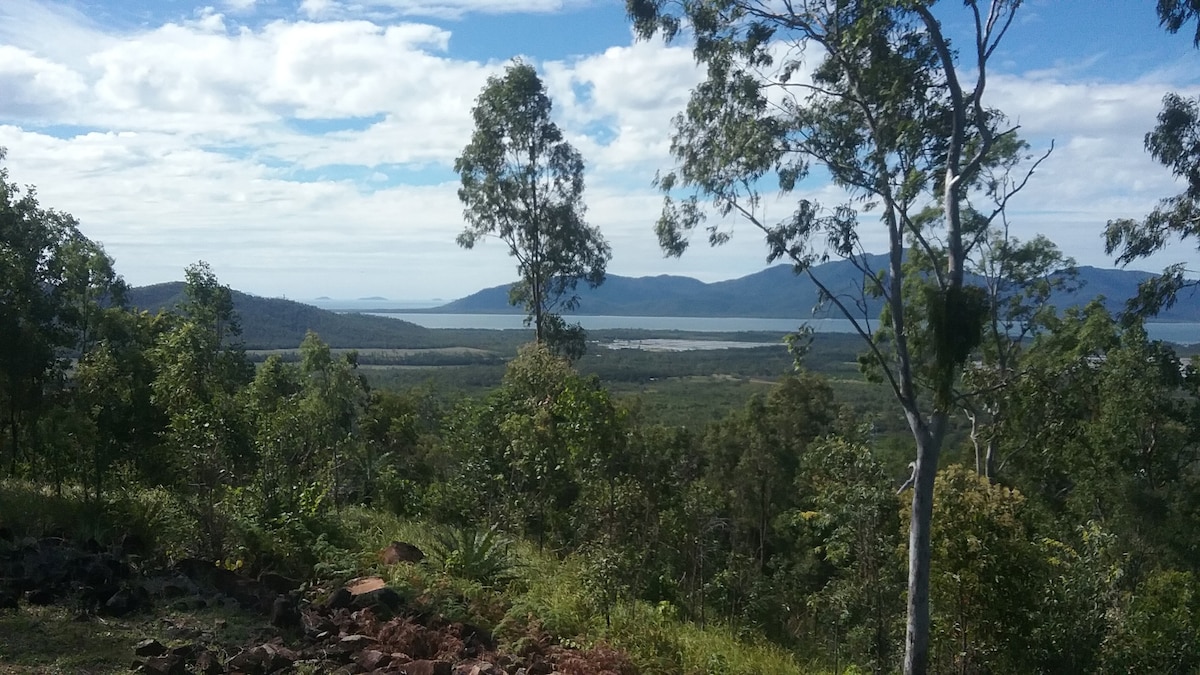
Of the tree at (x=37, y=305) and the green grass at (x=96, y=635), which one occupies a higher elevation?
the tree at (x=37, y=305)

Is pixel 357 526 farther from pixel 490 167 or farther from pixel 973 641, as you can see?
pixel 490 167

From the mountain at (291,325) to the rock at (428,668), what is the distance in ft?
125

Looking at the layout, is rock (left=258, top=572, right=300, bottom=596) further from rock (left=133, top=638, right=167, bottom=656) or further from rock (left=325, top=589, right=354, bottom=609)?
rock (left=133, top=638, right=167, bottom=656)

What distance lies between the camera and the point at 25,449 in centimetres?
1130

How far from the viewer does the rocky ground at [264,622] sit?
16.5ft

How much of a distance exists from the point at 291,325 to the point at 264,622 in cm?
6560

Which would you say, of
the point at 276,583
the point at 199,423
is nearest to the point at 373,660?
Result: the point at 276,583

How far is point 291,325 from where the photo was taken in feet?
221

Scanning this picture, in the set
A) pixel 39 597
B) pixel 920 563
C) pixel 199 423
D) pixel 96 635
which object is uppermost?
pixel 199 423

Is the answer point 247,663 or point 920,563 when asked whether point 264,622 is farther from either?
point 920,563

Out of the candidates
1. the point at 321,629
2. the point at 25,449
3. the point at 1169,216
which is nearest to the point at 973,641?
the point at 321,629

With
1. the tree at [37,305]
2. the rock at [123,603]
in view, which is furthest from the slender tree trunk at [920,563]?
the tree at [37,305]

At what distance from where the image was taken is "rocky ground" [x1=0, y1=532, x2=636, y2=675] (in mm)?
5027

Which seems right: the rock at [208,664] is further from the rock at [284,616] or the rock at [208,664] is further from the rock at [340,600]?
the rock at [340,600]
